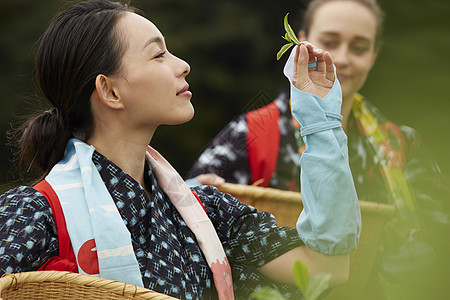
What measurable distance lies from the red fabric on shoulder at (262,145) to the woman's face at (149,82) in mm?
1057

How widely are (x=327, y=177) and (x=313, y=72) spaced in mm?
223

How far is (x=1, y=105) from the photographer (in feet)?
13.2

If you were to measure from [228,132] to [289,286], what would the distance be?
1087 millimetres

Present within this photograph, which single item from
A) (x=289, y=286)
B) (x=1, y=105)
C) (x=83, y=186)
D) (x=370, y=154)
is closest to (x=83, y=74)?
(x=83, y=186)

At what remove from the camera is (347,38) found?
2.37 metres

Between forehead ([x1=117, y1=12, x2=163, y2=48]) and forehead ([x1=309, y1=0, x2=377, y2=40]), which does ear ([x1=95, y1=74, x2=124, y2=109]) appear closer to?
forehead ([x1=117, y1=12, x2=163, y2=48])

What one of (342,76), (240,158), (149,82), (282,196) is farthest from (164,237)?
(342,76)

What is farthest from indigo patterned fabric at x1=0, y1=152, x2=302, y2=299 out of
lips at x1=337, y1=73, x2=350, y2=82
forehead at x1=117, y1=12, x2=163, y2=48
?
lips at x1=337, y1=73, x2=350, y2=82

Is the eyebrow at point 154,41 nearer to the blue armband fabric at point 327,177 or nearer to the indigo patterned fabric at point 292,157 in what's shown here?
the blue armband fabric at point 327,177

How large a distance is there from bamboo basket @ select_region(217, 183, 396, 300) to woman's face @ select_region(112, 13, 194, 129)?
0.77m

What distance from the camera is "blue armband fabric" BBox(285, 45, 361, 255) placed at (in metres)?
1.21

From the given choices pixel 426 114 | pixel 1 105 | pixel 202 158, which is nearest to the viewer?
pixel 426 114

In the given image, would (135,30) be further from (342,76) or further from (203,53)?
(203,53)

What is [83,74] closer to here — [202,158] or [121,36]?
[121,36]
